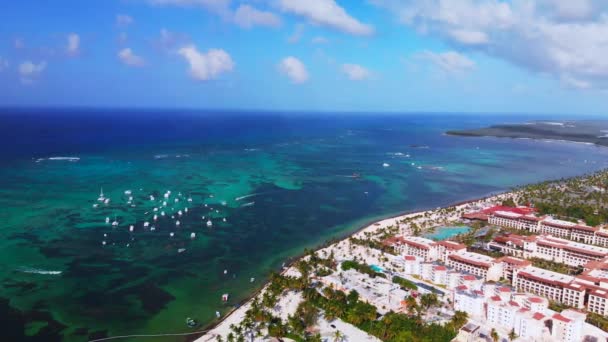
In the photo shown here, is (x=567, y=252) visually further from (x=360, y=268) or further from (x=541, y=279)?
(x=360, y=268)

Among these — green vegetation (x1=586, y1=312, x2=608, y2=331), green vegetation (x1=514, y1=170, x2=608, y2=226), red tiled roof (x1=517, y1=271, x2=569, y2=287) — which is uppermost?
green vegetation (x1=514, y1=170, x2=608, y2=226)

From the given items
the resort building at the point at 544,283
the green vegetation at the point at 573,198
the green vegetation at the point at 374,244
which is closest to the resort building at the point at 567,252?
the resort building at the point at 544,283

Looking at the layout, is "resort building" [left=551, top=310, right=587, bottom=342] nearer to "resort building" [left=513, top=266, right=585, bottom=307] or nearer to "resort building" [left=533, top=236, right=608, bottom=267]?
"resort building" [left=513, top=266, right=585, bottom=307]

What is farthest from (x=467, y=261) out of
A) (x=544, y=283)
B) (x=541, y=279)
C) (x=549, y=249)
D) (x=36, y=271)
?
(x=36, y=271)

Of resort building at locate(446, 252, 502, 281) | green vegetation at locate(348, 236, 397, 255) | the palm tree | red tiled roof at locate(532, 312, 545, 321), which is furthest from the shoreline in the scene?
red tiled roof at locate(532, 312, 545, 321)

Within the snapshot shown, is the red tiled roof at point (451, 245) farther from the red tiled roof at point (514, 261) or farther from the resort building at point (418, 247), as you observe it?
the red tiled roof at point (514, 261)

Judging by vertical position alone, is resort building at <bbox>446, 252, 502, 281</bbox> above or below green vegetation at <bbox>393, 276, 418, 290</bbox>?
above
